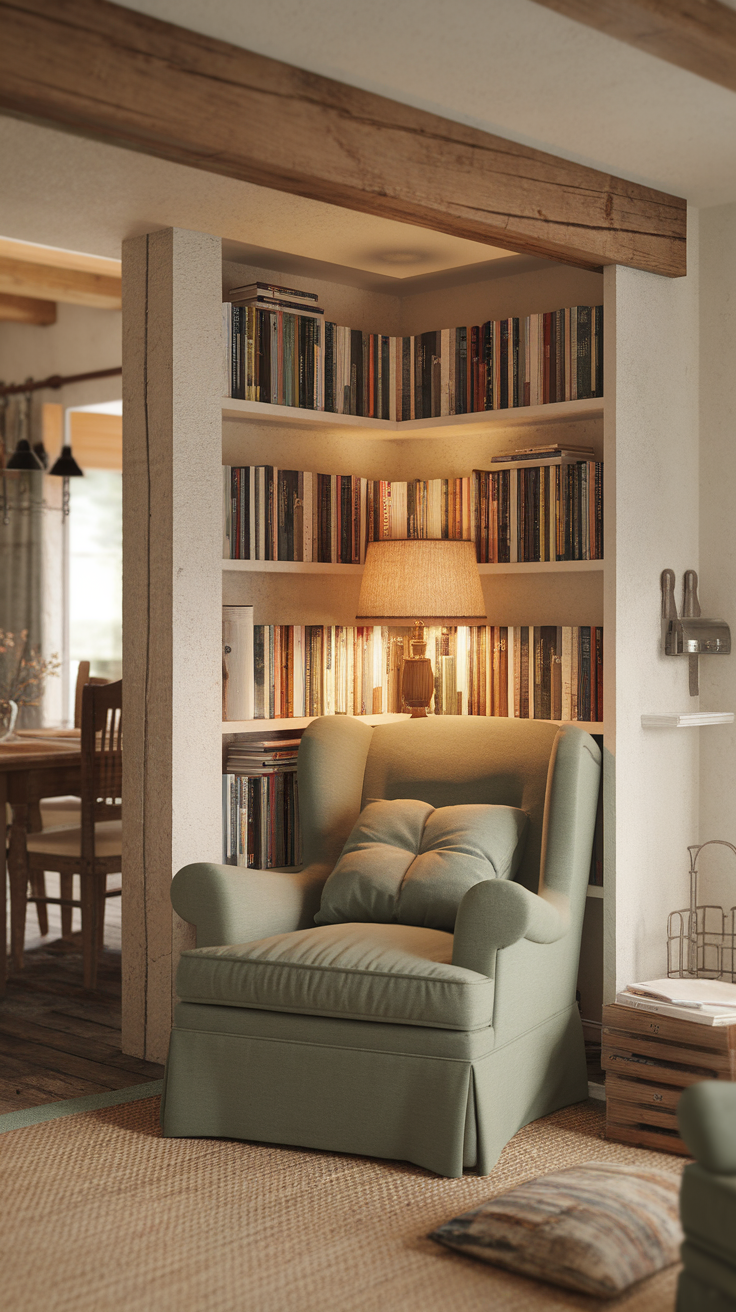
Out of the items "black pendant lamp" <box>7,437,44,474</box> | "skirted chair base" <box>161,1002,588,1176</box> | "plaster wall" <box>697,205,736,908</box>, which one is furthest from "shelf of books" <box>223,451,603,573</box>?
"black pendant lamp" <box>7,437,44,474</box>

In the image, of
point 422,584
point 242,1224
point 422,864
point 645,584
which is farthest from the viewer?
point 422,584

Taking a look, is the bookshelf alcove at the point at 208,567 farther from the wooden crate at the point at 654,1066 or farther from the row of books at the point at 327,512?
the wooden crate at the point at 654,1066

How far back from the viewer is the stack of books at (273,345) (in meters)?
4.10

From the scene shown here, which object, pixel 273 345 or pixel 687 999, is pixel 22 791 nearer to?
pixel 273 345

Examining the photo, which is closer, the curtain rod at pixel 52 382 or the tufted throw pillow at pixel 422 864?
the tufted throw pillow at pixel 422 864

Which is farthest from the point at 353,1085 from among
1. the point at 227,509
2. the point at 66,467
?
the point at 66,467

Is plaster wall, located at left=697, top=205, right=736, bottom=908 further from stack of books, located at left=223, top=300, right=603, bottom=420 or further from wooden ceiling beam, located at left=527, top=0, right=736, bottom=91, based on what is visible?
wooden ceiling beam, located at left=527, top=0, right=736, bottom=91

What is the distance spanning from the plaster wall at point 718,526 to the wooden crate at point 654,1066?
2.28 feet

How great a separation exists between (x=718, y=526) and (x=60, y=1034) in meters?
2.56

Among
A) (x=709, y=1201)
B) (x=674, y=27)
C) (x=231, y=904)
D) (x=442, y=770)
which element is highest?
(x=674, y=27)

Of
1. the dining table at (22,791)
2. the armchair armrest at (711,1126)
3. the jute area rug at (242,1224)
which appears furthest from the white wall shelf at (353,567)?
the armchair armrest at (711,1126)

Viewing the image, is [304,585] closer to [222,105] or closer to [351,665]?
[351,665]

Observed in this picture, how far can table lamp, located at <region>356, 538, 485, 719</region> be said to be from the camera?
4.05 meters

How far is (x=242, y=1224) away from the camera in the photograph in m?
2.87
